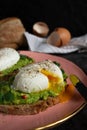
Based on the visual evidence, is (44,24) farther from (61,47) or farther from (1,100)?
(1,100)

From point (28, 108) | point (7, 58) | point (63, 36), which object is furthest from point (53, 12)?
point (28, 108)

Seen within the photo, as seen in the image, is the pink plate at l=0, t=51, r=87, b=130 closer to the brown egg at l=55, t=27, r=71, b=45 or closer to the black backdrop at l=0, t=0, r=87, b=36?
the brown egg at l=55, t=27, r=71, b=45

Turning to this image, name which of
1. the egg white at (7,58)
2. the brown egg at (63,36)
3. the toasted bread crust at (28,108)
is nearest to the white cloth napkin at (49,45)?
the brown egg at (63,36)

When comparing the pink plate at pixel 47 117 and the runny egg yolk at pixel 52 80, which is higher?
the runny egg yolk at pixel 52 80

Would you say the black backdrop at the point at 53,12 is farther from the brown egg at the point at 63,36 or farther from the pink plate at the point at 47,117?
the pink plate at the point at 47,117

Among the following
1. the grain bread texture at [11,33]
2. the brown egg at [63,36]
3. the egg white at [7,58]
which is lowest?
the grain bread texture at [11,33]

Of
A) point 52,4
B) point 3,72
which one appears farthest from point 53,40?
point 3,72

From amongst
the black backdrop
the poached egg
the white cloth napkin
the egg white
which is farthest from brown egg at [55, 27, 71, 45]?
the poached egg
